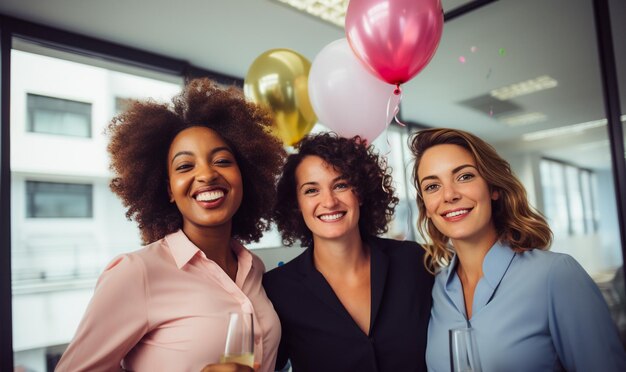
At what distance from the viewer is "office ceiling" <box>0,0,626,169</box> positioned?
275 centimetres

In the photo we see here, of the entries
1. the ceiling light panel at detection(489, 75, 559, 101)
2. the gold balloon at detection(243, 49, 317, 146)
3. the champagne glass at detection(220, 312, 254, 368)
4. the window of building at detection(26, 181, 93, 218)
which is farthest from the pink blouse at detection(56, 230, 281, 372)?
the ceiling light panel at detection(489, 75, 559, 101)

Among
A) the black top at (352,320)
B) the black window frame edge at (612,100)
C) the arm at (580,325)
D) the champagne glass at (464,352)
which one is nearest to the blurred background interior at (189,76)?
the black window frame edge at (612,100)

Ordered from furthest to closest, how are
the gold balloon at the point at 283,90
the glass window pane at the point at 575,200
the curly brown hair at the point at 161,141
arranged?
→ the glass window pane at the point at 575,200 → the gold balloon at the point at 283,90 → the curly brown hair at the point at 161,141

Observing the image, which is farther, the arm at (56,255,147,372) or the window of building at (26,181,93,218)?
the window of building at (26,181,93,218)

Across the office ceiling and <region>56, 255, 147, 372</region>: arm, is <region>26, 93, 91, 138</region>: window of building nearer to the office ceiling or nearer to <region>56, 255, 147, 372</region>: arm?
the office ceiling

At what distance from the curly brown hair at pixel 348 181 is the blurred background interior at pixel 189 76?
394 millimetres

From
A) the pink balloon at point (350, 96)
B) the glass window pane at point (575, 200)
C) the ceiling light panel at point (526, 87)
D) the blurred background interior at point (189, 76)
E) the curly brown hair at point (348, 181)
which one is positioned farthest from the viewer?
the ceiling light panel at point (526, 87)

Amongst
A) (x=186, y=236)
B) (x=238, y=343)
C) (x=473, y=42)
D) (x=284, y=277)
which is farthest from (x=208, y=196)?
(x=473, y=42)

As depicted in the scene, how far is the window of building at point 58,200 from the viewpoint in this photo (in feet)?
10.2

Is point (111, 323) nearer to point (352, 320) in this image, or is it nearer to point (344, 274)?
point (352, 320)

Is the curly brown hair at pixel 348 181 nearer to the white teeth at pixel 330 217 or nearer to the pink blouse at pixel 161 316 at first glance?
the white teeth at pixel 330 217

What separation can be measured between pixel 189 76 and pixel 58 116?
1.02m

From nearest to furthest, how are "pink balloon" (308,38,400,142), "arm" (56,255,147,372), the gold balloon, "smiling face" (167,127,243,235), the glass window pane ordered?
1. "arm" (56,255,147,372)
2. "smiling face" (167,127,243,235)
3. "pink balloon" (308,38,400,142)
4. the gold balloon
5. the glass window pane

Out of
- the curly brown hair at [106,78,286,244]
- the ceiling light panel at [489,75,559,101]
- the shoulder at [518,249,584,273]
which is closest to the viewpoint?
the shoulder at [518,249,584,273]
